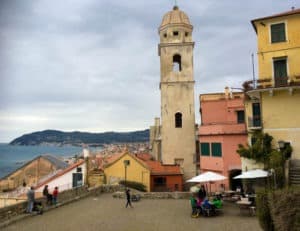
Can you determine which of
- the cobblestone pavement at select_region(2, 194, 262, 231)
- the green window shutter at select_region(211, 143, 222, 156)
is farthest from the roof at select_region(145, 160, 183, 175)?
the cobblestone pavement at select_region(2, 194, 262, 231)

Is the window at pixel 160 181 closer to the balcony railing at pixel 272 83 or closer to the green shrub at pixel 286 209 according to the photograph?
the balcony railing at pixel 272 83

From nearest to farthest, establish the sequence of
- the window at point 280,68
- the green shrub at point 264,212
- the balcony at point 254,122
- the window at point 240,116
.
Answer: the green shrub at point 264,212
the window at point 280,68
the balcony at point 254,122
the window at point 240,116

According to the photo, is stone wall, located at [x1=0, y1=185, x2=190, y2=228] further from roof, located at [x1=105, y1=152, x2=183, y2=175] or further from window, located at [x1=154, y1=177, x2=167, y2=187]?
window, located at [x1=154, y1=177, x2=167, y2=187]

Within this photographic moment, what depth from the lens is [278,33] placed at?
78.9 ft

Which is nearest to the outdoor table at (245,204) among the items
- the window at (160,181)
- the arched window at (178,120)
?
the window at (160,181)

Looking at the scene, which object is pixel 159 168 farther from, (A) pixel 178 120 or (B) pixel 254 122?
(B) pixel 254 122

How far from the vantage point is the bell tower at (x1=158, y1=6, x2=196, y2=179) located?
138ft

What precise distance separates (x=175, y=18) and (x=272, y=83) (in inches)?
988

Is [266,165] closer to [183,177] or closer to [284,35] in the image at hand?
[284,35]

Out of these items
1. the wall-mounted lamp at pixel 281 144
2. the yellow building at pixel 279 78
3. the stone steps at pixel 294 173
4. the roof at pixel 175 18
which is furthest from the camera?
the roof at pixel 175 18

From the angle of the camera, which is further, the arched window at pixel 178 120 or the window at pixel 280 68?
the arched window at pixel 178 120

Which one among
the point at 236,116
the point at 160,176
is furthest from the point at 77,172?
the point at 236,116

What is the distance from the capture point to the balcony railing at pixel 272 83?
2250 centimetres

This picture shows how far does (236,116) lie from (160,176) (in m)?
11.3
